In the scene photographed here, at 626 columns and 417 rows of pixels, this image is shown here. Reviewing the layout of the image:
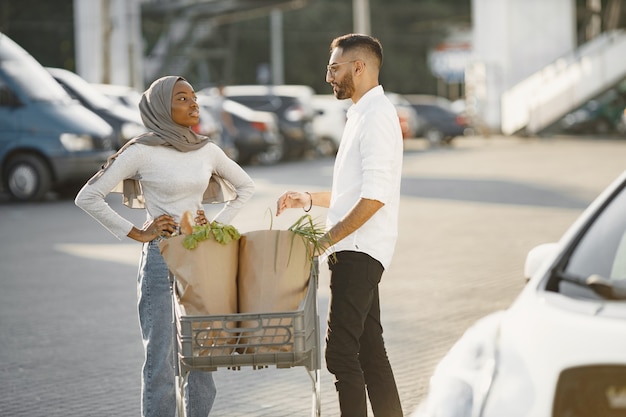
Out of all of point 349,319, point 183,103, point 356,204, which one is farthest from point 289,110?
point 356,204

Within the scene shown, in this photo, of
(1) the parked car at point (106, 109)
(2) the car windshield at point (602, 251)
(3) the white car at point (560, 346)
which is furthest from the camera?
(1) the parked car at point (106, 109)

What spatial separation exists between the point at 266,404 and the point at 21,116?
14.1m

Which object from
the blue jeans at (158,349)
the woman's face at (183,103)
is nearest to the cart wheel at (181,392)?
the blue jeans at (158,349)

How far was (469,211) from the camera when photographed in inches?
665

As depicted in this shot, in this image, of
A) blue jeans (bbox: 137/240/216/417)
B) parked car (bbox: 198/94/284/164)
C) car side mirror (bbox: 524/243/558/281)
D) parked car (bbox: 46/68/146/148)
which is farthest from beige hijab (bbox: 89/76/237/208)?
parked car (bbox: 198/94/284/164)

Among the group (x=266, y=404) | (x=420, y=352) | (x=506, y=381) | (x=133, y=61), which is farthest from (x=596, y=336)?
(x=133, y=61)

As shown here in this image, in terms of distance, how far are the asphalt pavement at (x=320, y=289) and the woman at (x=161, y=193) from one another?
36.8 inches

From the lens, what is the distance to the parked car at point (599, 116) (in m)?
43.5

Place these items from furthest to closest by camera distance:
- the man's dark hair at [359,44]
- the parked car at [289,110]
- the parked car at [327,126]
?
1. the parked car at [327,126]
2. the parked car at [289,110]
3. the man's dark hair at [359,44]

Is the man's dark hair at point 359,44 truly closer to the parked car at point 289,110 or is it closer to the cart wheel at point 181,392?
the cart wheel at point 181,392

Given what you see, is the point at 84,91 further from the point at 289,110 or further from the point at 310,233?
the point at 310,233

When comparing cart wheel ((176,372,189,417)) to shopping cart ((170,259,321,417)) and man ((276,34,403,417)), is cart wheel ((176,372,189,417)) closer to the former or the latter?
shopping cart ((170,259,321,417))

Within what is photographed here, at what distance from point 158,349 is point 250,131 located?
76.4 ft

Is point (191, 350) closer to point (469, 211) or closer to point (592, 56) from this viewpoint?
point (469, 211)
